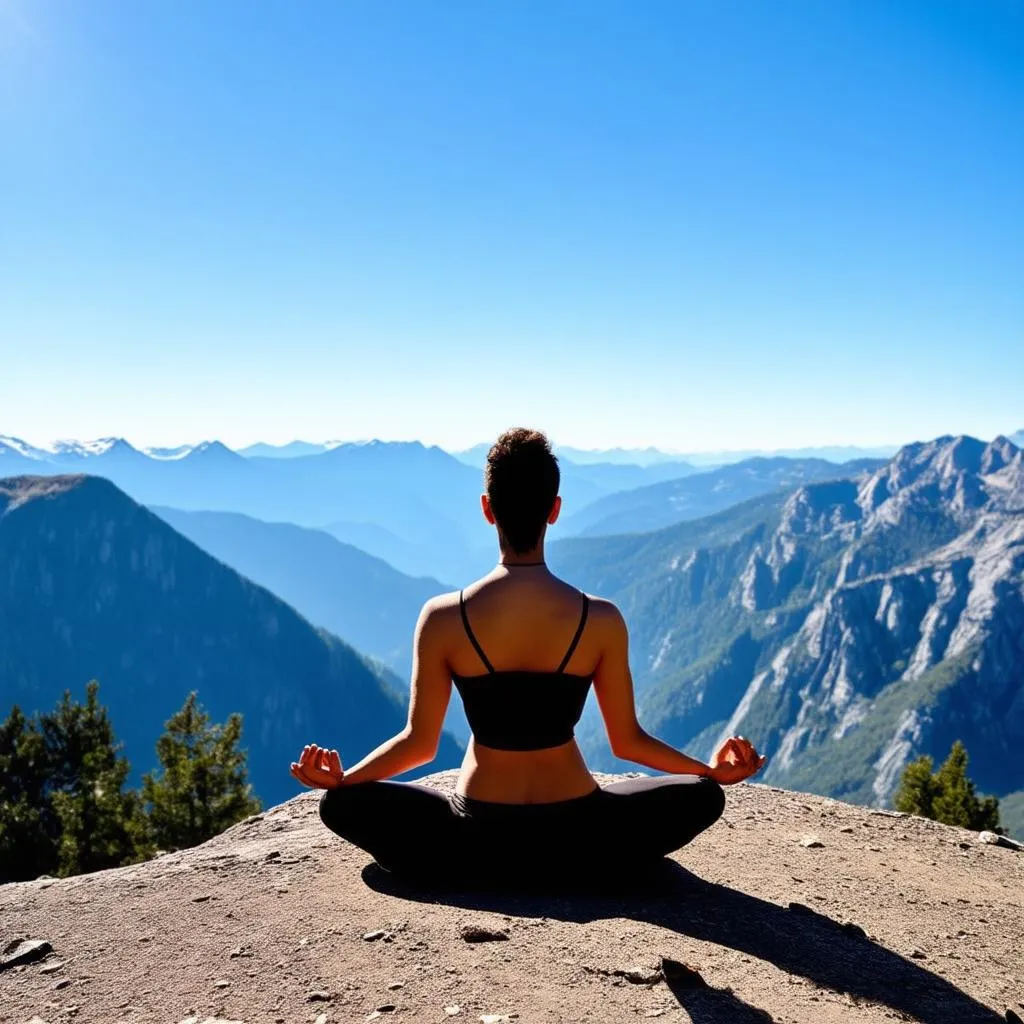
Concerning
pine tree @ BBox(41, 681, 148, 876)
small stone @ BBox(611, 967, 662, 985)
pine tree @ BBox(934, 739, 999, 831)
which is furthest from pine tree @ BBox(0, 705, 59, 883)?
pine tree @ BBox(934, 739, 999, 831)

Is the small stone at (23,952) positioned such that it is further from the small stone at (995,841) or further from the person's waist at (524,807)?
the small stone at (995,841)

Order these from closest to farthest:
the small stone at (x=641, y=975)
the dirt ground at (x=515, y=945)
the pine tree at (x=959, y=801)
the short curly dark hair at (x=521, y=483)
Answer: the dirt ground at (x=515, y=945)
the small stone at (x=641, y=975)
the short curly dark hair at (x=521, y=483)
the pine tree at (x=959, y=801)

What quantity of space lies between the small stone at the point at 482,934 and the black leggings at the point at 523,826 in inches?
25.5

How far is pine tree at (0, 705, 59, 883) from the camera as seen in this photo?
1169 inches

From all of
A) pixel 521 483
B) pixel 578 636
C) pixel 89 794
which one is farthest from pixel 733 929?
pixel 89 794

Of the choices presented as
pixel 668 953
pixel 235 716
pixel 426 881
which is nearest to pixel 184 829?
pixel 235 716

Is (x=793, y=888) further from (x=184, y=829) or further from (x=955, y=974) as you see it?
(x=184, y=829)

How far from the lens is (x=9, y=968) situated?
6.39 metres

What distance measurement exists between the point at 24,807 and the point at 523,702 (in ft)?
108

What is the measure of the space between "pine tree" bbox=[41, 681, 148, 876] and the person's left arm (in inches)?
1045

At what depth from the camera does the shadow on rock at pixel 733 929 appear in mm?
5441

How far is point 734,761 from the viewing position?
6.63 meters

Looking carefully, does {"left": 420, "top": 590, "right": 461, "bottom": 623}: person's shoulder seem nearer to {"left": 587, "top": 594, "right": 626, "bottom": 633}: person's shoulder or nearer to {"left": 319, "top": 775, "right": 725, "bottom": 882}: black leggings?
{"left": 587, "top": 594, "right": 626, "bottom": 633}: person's shoulder

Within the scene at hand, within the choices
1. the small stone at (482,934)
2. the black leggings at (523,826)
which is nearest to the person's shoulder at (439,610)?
the black leggings at (523,826)
